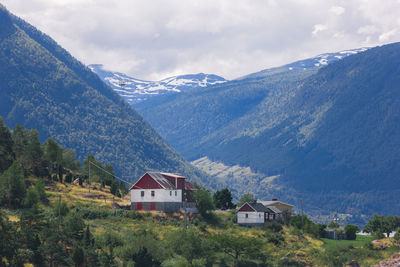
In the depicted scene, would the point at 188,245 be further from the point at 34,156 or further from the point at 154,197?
the point at 34,156

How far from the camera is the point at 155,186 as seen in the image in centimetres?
12319

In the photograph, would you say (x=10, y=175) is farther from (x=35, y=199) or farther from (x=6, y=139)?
(x=6, y=139)

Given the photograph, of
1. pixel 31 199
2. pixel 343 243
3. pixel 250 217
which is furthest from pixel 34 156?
pixel 343 243

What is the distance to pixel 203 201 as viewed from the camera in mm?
128250

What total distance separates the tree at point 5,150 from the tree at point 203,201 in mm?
38706

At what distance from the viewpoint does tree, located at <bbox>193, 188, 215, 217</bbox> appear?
127938mm

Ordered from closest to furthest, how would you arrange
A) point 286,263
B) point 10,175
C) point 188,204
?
point 10,175 < point 286,263 < point 188,204

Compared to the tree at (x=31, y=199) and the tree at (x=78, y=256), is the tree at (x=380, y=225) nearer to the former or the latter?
the tree at (x=31, y=199)

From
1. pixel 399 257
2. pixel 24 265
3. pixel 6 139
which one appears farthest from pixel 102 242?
pixel 399 257

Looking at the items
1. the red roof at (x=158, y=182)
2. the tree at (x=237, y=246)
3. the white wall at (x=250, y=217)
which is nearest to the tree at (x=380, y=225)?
the white wall at (x=250, y=217)

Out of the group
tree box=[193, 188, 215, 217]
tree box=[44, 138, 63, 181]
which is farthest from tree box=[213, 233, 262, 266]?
tree box=[44, 138, 63, 181]

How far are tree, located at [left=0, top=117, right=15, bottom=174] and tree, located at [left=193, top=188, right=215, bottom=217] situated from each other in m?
38.7

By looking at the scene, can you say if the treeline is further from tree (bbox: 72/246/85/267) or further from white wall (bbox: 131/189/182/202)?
tree (bbox: 72/246/85/267)

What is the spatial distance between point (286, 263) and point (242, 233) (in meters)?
12.0
